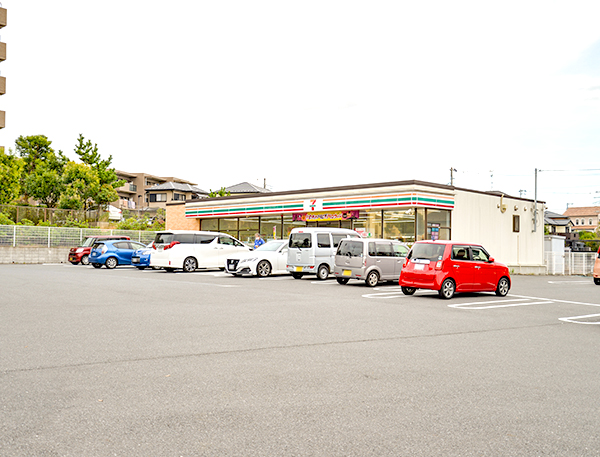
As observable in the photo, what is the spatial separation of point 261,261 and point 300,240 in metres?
2.13

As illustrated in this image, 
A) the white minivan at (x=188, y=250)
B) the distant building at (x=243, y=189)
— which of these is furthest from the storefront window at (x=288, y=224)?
the distant building at (x=243, y=189)

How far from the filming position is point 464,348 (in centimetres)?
805

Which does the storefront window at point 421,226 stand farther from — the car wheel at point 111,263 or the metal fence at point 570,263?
the car wheel at point 111,263

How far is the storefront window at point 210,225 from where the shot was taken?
4297 cm

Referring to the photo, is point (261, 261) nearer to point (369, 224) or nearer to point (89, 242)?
point (369, 224)

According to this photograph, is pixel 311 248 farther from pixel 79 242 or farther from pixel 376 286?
pixel 79 242

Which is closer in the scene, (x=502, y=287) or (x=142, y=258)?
(x=502, y=287)

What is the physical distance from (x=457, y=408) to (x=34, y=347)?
546 centimetres

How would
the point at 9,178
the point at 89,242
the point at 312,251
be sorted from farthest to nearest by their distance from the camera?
the point at 9,178
the point at 89,242
the point at 312,251

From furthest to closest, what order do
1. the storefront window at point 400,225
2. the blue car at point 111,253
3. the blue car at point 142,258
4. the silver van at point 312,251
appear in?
the storefront window at point 400,225, the blue car at point 111,253, the blue car at point 142,258, the silver van at point 312,251

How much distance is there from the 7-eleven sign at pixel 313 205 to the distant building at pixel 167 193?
5078 cm

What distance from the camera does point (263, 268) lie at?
23.7m

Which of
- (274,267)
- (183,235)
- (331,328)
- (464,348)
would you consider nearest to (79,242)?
(183,235)

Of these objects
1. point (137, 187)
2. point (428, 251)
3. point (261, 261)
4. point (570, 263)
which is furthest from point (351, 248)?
point (137, 187)
